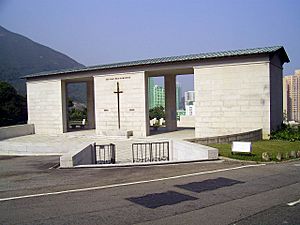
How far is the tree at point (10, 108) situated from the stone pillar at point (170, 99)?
2945 centimetres

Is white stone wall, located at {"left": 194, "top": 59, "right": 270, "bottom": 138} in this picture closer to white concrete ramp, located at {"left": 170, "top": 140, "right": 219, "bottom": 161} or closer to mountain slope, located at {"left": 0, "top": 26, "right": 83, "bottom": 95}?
white concrete ramp, located at {"left": 170, "top": 140, "right": 219, "bottom": 161}

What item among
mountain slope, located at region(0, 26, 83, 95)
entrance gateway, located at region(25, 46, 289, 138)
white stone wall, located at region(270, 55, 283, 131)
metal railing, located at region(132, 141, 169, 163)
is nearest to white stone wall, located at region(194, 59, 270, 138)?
entrance gateway, located at region(25, 46, 289, 138)

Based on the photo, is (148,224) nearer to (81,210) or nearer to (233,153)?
(81,210)

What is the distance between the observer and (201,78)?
1011 inches

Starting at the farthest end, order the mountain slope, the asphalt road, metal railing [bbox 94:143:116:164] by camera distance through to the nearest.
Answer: the mountain slope
metal railing [bbox 94:143:116:164]
the asphalt road

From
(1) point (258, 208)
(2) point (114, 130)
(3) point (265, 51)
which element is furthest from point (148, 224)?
(2) point (114, 130)

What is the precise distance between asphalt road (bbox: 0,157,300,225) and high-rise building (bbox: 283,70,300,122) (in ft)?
203

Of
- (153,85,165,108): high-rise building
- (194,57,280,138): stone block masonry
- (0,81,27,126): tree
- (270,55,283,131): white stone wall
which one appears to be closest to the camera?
(194,57,280,138): stone block masonry

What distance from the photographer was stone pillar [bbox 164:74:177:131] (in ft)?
113

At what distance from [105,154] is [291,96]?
62.0 m

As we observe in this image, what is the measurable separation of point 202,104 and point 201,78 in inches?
88.3

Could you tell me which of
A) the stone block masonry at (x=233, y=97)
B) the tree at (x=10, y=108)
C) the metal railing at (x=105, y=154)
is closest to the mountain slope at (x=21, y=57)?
the tree at (x=10, y=108)

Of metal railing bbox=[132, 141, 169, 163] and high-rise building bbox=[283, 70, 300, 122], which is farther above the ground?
high-rise building bbox=[283, 70, 300, 122]

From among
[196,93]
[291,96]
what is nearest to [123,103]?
[196,93]
